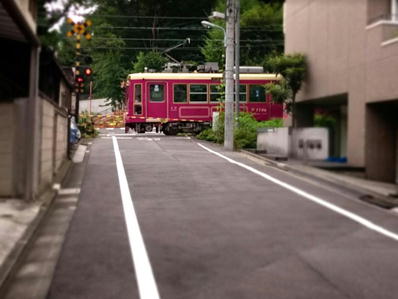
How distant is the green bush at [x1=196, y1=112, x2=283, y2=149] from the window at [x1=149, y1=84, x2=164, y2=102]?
11.7 feet

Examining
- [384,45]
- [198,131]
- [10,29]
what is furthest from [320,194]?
[198,131]

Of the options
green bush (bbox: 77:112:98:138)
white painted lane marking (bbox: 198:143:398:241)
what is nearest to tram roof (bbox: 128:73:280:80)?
green bush (bbox: 77:112:98:138)

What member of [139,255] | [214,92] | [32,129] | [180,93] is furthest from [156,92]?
[139,255]

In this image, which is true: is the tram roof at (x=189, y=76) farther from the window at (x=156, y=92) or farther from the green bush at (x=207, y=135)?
the green bush at (x=207, y=135)

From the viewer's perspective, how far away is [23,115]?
34.8 ft

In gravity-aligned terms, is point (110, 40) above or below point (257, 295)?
above

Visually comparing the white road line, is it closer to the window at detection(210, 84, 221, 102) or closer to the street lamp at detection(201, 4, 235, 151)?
the street lamp at detection(201, 4, 235, 151)

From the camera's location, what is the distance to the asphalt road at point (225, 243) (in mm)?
5855

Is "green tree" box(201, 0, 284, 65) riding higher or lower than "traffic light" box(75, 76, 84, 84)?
higher

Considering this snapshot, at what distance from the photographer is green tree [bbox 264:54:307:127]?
20.0m

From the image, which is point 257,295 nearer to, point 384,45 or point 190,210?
point 190,210

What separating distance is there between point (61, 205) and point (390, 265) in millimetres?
6527

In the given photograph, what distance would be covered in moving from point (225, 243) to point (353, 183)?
7012mm

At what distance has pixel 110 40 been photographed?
35.6ft
